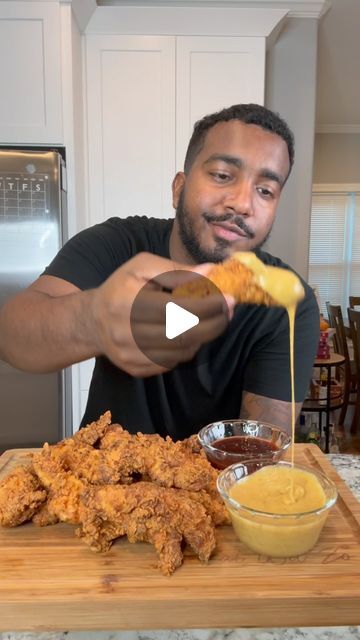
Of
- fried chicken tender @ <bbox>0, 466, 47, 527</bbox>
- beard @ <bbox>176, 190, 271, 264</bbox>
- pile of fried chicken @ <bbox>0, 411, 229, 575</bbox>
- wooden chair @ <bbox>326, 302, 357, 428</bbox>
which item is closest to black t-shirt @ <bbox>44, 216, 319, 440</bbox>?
beard @ <bbox>176, 190, 271, 264</bbox>

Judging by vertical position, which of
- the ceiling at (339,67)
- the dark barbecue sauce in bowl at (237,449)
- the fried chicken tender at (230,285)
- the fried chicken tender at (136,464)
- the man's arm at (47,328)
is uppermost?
the ceiling at (339,67)

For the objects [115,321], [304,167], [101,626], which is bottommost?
[101,626]

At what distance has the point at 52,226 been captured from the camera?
2096mm

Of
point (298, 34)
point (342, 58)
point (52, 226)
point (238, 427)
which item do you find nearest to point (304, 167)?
point (298, 34)

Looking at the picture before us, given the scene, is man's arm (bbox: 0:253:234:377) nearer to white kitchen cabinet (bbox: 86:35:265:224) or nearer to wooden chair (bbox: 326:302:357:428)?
white kitchen cabinet (bbox: 86:35:265:224)

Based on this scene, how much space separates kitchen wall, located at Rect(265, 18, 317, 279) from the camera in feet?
9.00

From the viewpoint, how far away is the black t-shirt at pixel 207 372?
4.13 ft

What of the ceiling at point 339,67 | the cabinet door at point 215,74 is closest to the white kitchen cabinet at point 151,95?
the cabinet door at point 215,74

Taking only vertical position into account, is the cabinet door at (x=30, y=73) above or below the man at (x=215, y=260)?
above

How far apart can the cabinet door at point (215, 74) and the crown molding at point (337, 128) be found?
3045 millimetres

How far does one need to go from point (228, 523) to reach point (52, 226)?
162 cm

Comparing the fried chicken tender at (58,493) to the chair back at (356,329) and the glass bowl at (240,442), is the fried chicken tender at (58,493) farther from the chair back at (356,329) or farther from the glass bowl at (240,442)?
the chair back at (356,329)

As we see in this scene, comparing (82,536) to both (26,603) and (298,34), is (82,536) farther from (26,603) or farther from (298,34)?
(298,34)

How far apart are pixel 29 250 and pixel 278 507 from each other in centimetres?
168
